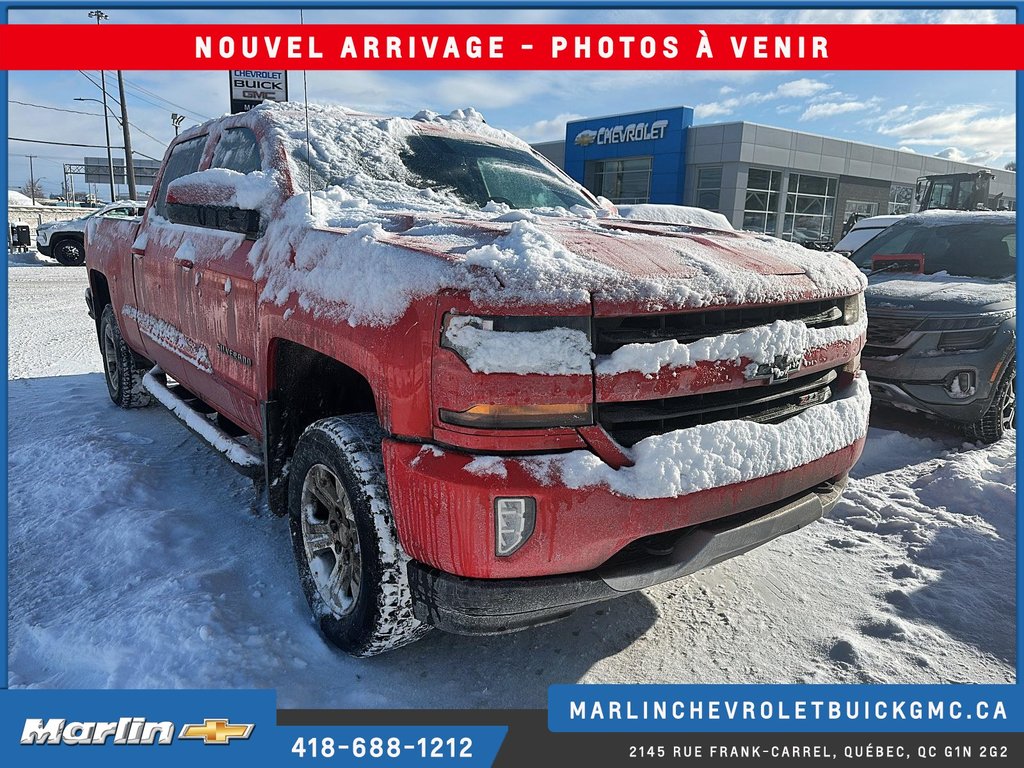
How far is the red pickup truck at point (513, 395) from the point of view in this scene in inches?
73.6

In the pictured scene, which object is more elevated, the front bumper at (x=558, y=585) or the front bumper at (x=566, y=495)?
the front bumper at (x=566, y=495)

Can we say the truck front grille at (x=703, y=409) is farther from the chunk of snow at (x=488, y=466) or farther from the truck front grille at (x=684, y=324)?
the chunk of snow at (x=488, y=466)

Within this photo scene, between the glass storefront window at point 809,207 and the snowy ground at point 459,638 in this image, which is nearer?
the snowy ground at point 459,638

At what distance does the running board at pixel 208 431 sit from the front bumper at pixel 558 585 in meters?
1.32

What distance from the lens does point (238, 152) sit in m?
3.53

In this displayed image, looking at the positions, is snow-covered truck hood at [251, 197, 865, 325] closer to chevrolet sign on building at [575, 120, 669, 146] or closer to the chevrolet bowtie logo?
the chevrolet bowtie logo

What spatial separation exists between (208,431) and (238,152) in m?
1.42

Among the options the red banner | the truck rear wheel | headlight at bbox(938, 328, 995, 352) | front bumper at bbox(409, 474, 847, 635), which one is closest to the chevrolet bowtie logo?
the truck rear wheel

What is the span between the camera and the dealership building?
26.2m

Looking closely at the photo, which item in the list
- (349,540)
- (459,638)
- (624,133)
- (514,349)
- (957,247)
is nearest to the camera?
(514,349)

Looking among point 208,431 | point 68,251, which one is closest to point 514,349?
point 208,431

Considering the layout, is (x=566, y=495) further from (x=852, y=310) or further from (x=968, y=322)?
(x=968, y=322)

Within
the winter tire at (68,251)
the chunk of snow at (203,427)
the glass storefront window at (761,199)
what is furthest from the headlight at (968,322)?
the glass storefront window at (761,199)

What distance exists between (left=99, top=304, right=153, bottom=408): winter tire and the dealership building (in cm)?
2358
